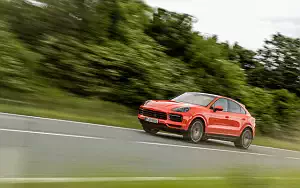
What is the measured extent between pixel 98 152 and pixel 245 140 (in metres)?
8.31

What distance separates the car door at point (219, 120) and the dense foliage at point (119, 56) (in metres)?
2.23

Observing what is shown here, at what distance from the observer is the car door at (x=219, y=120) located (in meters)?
15.5

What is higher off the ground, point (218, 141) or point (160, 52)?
point (160, 52)

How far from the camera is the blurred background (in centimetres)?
1543

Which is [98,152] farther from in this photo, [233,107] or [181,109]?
[233,107]

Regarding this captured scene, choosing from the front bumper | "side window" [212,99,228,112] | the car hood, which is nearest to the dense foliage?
"side window" [212,99,228,112]

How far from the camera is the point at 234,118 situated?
53.8ft

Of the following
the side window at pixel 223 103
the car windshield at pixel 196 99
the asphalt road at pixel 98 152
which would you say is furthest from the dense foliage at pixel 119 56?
the asphalt road at pixel 98 152

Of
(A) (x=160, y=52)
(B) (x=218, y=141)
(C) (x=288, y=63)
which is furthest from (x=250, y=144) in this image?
A: (C) (x=288, y=63)

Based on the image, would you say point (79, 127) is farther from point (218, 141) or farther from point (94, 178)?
point (94, 178)

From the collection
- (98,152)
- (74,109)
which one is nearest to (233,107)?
(74,109)

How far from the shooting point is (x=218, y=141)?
1717cm

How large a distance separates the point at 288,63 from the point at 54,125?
16.8 metres

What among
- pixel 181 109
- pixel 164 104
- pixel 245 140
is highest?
pixel 164 104
